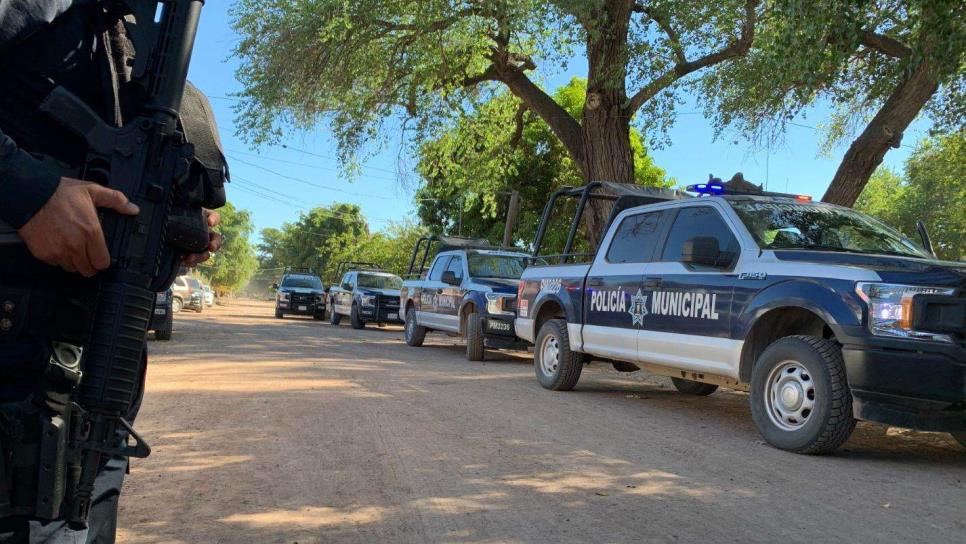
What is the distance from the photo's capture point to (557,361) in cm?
870

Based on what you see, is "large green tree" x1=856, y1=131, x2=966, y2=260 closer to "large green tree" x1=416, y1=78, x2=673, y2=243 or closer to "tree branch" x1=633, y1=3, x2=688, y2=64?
"tree branch" x1=633, y1=3, x2=688, y2=64

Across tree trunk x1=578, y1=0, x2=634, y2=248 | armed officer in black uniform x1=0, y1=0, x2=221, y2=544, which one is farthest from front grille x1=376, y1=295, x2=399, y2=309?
armed officer in black uniform x1=0, y1=0, x2=221, y2=544

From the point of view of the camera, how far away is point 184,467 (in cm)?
472

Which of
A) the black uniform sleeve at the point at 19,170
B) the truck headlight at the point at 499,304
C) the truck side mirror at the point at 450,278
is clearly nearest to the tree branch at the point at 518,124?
the truck side mirror at the point at 450,278

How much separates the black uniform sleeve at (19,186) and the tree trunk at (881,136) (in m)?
12.1

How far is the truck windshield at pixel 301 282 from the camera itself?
28.9m

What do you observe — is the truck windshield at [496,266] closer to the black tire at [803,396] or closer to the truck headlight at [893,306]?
the black tire at [803,396]

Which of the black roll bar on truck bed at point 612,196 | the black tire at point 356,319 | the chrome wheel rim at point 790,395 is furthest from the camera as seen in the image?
the black tire at point 356,319

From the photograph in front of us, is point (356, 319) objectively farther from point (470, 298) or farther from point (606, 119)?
point (606, 119)

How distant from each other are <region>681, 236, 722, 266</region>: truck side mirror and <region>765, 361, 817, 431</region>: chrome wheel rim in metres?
1.05

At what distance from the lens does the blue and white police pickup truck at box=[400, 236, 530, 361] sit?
41.9 ft

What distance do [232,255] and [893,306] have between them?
8441cm

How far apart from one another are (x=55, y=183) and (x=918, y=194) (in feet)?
124

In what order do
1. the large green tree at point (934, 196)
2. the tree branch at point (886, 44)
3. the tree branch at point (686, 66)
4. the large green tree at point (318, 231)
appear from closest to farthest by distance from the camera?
the tree branch at point (886, 44), the tree branch at point (686, 66), the large green tree at point (934, 196), the large green tree at point (318, 231)
